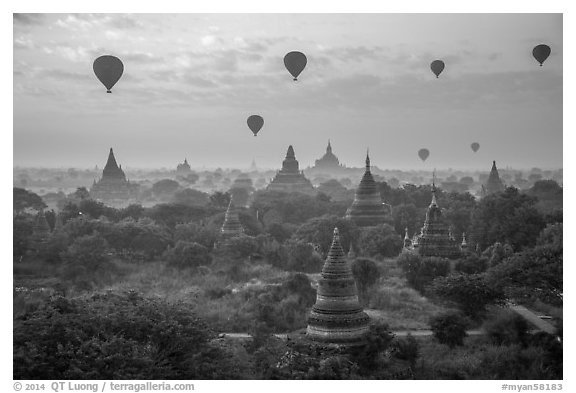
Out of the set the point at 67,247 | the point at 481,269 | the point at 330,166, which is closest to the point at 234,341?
the point at 481,269

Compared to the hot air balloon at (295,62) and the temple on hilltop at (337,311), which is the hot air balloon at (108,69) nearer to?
the hot air balloon at (295,62)

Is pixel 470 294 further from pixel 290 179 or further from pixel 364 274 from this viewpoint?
pixel 290 179

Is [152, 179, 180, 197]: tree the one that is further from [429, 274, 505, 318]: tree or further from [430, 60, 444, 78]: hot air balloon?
[429, 274, 505, 318]: tree

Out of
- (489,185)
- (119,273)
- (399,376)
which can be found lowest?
(399,376)

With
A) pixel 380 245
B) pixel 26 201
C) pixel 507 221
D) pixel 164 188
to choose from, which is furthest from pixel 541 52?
pixel 164 188

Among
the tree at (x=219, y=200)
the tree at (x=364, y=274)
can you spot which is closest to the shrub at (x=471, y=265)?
the tree at (x=364, y=274)
